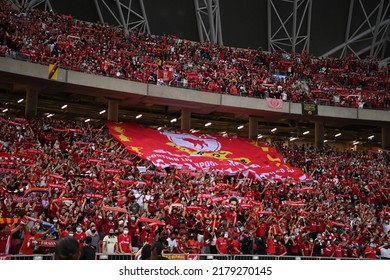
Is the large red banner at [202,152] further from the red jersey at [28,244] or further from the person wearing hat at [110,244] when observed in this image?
the red jersey at [28,244]

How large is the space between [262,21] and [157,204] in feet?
99.8

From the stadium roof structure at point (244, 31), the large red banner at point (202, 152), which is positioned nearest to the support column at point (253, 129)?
the stadium roof structure at point (244, 31)

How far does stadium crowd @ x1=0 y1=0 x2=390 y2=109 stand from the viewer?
33531mm

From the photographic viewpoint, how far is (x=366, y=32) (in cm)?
5050

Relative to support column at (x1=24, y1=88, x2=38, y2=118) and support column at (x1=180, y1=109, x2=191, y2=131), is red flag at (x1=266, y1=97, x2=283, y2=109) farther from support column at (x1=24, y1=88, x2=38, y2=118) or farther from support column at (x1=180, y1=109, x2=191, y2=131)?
support column at (x1=24, y1=88, x2=38, y2=118)

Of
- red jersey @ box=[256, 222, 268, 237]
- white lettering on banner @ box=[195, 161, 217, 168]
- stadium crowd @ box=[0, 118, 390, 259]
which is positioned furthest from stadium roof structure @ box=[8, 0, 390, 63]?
red jersey @ box=[256, 222, 268, 237]

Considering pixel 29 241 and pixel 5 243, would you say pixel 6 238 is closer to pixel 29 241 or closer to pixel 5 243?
pixel 5 243

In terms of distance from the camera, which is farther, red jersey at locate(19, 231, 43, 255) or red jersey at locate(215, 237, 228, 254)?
red jersey at locate(215, 237, 228, 254)

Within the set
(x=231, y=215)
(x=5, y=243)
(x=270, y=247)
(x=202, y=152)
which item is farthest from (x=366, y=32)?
(x=5, y=243)

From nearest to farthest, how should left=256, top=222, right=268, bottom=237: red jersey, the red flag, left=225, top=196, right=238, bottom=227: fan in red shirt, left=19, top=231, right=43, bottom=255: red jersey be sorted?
left=19, top=231, right=43, bottom=255: red jersey, left=256, top=222, right=268, bottom=237: red jersey, left=225, top=196, right=238, bottom=227: fan in red shirt, the red flag

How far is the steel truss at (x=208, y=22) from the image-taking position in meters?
45.2

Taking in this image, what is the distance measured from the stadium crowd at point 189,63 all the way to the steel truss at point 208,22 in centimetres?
268
